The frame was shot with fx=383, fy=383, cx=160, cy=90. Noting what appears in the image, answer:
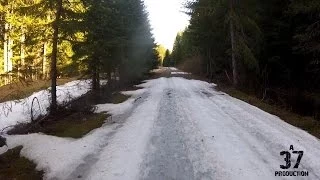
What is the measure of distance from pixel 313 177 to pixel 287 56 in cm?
2265

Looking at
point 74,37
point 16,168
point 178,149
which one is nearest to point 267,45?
point 74,37

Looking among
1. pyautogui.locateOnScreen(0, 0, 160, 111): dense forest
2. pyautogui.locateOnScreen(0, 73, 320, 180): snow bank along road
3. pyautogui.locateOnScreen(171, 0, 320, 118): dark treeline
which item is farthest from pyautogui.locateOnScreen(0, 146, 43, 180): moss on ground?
pyautogui.locateOnScreen(171, 0, 320, 118): dark treeline

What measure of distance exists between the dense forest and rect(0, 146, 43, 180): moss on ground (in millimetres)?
2057

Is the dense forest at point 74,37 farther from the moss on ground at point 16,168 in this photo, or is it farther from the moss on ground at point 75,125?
the moss on ground at point 16,168

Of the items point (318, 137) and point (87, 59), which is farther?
point (87, 59)

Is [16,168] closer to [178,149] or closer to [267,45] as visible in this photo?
[178,149]

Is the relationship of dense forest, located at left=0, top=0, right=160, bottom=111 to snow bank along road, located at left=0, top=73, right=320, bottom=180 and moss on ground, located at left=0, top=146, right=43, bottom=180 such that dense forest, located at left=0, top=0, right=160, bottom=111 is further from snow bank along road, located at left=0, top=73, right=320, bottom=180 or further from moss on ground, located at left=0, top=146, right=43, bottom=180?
snow bank along road, located at left=0, top=73, right=320, bottom=180

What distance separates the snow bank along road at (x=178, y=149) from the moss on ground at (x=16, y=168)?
20 centimetres

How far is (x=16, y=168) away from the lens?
29.6 feet

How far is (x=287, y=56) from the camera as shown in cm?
2875

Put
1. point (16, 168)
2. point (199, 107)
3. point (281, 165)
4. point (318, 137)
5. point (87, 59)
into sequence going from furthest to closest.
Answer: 1. point (87, 59)
2. point (199, 107)
3. point (318, 137)
4. point (16, 168)
5. point (281, 165)

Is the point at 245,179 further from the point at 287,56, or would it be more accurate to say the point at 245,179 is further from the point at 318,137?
the point at 287,56

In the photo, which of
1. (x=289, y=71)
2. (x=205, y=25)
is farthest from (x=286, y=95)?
(x=205, y=25)

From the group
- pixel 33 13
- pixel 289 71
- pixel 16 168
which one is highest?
pixel 33 13
